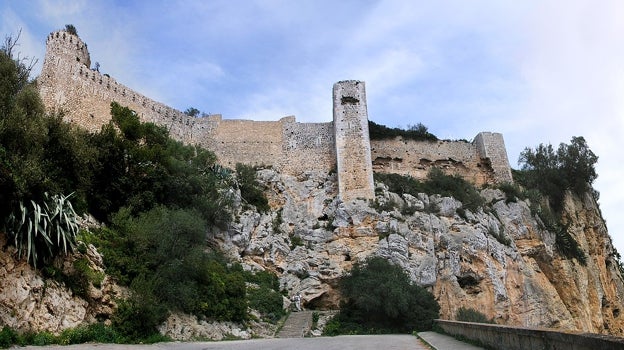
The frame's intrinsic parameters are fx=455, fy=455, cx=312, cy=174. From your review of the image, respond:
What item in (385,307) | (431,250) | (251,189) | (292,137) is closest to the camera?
(385,307)

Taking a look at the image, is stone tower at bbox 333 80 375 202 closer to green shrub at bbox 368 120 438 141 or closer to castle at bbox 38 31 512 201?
castle at bbox 38 31 512 201

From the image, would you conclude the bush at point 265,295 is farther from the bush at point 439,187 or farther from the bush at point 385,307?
the bush at point 439,187

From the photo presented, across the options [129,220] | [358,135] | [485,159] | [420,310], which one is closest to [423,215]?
[358,135]

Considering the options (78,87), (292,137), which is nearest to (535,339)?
(78,87)

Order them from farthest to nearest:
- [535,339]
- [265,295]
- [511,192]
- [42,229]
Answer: [511,192] → [265,295] → [42,229] → [535,339]

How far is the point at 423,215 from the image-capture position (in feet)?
92.1

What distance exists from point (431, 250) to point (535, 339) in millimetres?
19881

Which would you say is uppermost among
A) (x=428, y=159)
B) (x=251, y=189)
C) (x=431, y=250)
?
(x=428, y=159)

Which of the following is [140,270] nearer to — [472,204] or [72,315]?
[72,315]

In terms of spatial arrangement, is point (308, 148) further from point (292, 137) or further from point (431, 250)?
point (431, 250)

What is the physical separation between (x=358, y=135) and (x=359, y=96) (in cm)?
321

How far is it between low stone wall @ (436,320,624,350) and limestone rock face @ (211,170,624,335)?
1377cm

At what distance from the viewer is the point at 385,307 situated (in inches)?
773

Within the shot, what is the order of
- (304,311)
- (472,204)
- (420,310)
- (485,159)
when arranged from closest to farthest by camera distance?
(420,310), (304,311), (472,204), (485,159)
